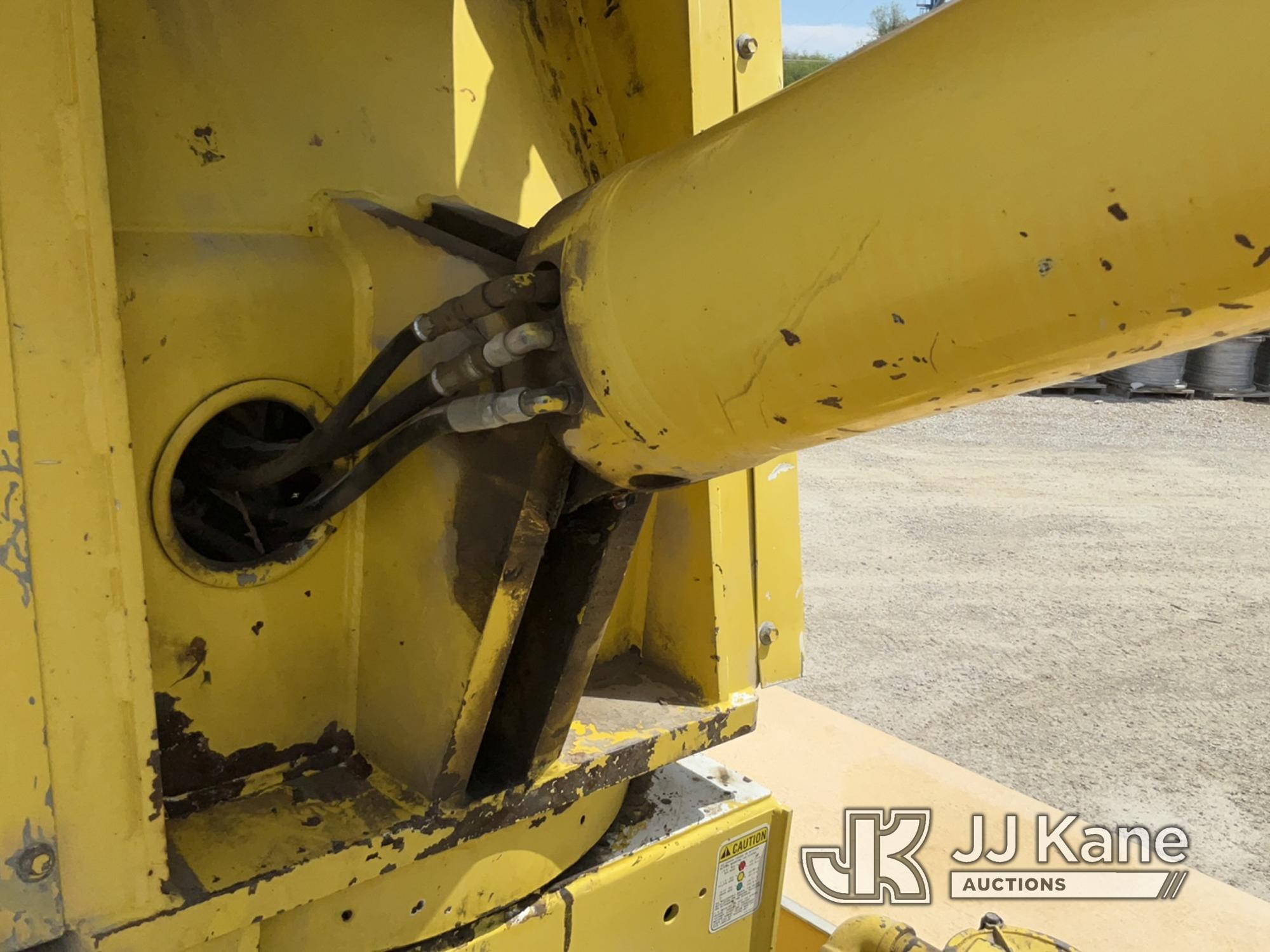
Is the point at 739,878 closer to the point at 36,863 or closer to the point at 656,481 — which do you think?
the point at 656,481

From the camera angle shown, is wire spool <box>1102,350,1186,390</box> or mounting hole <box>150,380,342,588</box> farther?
wire spool <box>1102,350,1186,390</box>

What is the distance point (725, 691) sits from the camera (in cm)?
131

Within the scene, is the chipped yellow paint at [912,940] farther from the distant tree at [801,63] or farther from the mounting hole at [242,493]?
the distant tree at [801,63]

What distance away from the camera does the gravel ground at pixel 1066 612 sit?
3.53 m

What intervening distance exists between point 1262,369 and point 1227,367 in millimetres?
462

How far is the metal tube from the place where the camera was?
1.72 ft

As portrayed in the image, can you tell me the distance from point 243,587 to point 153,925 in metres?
0.29

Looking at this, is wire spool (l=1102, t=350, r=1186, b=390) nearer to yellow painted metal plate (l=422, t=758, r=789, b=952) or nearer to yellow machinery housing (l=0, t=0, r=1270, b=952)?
yellow painted metal plate (l=422, t=758, r=789, b=952)

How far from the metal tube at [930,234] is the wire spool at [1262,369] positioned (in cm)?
944

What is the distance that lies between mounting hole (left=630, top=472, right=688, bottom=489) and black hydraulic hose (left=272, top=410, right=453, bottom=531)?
0.54ft

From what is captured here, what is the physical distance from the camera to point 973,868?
2428 mm

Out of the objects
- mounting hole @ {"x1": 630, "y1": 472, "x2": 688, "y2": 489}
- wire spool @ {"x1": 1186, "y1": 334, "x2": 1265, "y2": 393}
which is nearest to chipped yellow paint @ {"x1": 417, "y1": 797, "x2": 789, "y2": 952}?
mounting hole @ {"x1": 630, "y1": 472, "x2": 688, "y2": 489}

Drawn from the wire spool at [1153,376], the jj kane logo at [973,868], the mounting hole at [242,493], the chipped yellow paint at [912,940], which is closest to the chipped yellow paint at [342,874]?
the mounting hole at [242,493]

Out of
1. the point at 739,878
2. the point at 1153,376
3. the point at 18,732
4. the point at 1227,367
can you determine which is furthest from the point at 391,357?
the point at 1227,367
